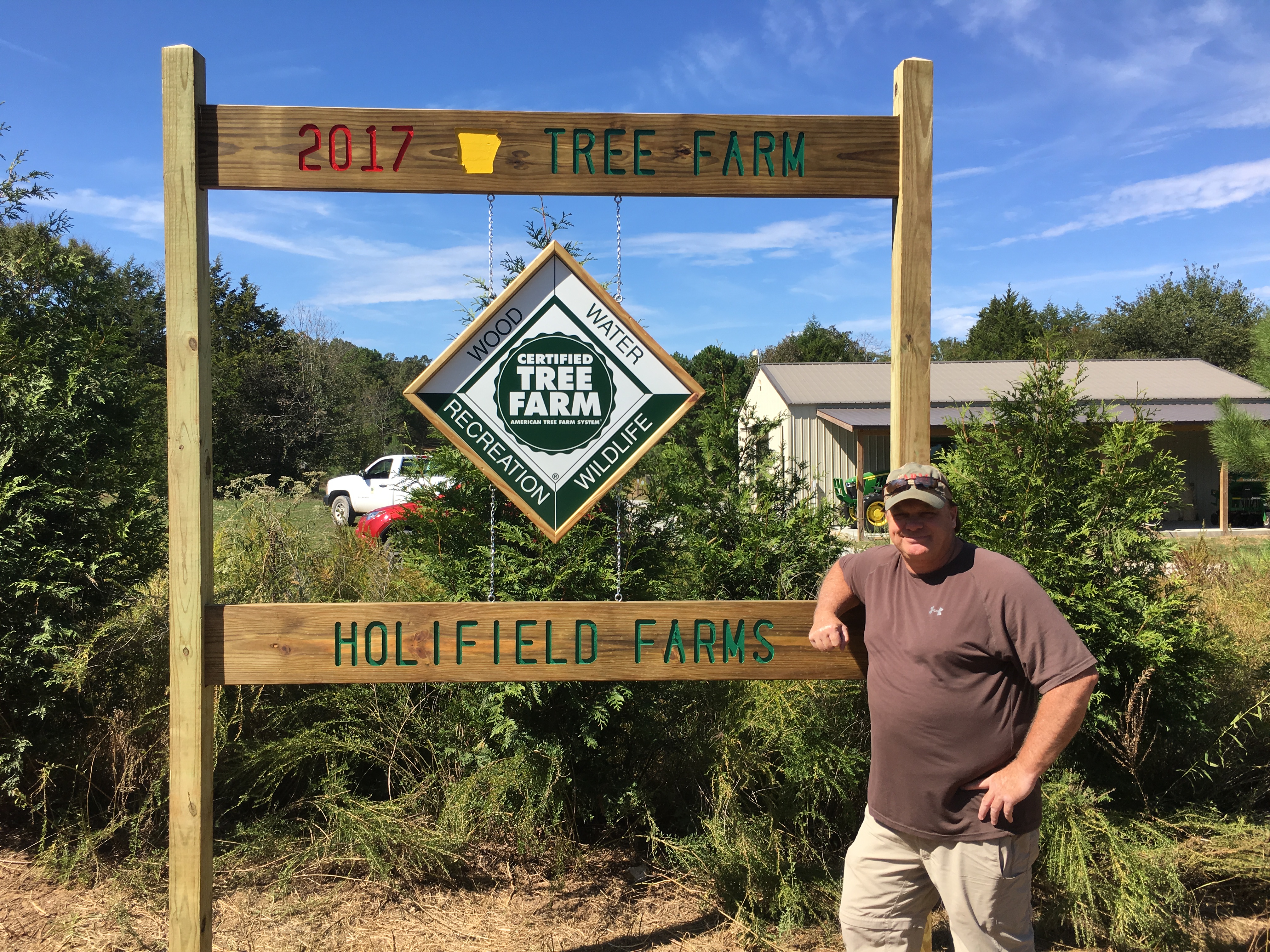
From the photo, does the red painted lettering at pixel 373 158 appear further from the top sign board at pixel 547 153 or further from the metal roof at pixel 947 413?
the metal roof at pixel 947 413

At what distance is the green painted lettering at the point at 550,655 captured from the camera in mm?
2539

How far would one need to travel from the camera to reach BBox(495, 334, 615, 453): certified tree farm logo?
257 centimetres

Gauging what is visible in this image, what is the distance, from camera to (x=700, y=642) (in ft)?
8.44

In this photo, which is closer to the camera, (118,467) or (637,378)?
(637,378)

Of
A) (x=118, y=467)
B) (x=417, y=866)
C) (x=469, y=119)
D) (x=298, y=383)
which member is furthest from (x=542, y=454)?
(x=298, y=383)

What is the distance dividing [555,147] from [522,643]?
1540mm

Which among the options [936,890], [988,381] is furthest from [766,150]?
[988,381]

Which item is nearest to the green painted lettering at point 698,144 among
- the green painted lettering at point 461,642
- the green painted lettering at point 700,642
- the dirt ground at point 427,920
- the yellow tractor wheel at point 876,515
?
the green painted lettering at point 700,642

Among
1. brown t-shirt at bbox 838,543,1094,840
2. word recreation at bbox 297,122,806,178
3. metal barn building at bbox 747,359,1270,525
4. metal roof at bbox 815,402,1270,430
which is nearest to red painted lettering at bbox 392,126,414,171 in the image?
word recreation at bbox 297,122,806,178

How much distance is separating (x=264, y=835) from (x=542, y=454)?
2.54 meters

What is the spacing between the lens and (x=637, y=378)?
8.54 ft

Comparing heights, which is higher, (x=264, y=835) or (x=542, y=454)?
(x=542, y=454)

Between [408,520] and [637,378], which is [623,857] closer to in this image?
[408,520]

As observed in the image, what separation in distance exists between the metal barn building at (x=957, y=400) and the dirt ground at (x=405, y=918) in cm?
1672
